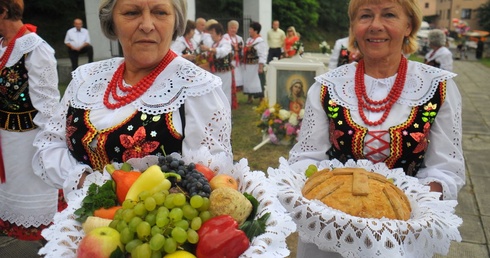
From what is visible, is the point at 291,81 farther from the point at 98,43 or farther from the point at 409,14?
the point at 98,43

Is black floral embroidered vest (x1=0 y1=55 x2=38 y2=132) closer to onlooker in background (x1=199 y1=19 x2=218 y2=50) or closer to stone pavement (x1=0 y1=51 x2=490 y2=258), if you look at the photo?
stone pavement (x1=0 y1=51 x2=490 y2=258)

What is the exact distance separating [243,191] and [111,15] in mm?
996

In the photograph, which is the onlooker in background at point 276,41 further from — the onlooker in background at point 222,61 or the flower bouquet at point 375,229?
the flower bouquet at point 375,229

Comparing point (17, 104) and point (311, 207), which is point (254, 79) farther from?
point (311, 207)

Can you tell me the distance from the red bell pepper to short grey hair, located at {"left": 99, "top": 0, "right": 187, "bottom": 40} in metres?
1.05

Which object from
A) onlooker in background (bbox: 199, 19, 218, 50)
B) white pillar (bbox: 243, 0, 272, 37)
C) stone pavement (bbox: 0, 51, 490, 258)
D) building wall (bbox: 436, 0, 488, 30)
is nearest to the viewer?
stone pavement (bbox: 0, 51, 490, 258)

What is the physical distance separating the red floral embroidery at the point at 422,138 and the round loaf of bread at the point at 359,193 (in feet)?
1.27

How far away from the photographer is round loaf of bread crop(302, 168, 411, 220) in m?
1.66

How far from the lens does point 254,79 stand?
1173 centimetres

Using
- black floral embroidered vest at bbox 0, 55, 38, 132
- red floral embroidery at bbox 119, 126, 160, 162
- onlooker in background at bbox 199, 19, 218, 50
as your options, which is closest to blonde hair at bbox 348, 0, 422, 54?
red floral embroidery at bbox 119, 126, 160, 162

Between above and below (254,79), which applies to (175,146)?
above

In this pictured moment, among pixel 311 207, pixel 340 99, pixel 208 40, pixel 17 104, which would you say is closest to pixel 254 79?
pixel 208 40

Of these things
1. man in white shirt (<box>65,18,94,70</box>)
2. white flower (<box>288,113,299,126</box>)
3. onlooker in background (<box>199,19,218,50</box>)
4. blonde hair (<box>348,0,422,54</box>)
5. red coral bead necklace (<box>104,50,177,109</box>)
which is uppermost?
blonde hair (<box>348,0,422,54</box>)

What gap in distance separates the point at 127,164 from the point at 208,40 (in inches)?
375
